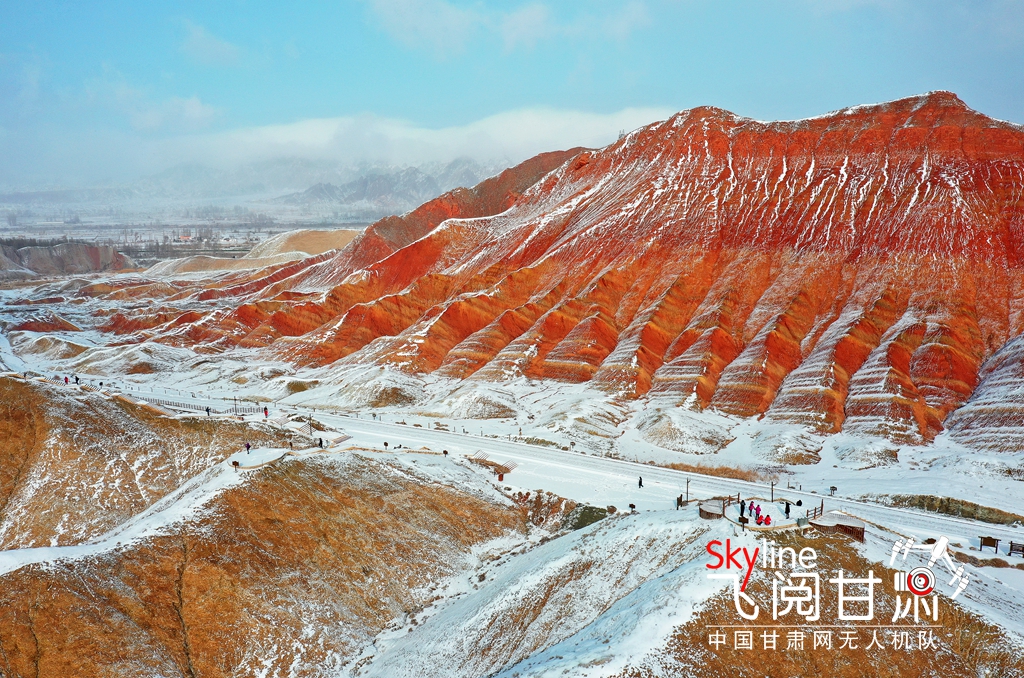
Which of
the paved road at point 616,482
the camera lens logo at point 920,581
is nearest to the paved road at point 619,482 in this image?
the paved road at point 616,482

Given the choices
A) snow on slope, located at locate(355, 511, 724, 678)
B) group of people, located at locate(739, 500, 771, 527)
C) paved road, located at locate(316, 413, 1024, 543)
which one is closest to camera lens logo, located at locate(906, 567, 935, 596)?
group of people, located at locate(739, 500, 771, 527)

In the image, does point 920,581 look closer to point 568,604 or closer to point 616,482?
point 568,604

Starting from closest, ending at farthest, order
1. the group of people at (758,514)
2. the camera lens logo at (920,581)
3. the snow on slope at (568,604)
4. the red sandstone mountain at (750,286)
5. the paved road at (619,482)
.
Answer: the snow on slope at (568,604) → the camera lens logo at (920,581) → the group of people at (758,514) → the paved road at (619,482) → the red sandstone mountain at (750,286)

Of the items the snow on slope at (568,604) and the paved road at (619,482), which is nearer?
the snow on slope at (568,604)

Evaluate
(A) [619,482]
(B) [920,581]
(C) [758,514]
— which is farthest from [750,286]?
(B) [920,581]

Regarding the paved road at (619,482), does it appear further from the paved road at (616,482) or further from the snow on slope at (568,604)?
the snow on slope at (568,604)

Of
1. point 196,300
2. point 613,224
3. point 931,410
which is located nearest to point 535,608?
point 931,410

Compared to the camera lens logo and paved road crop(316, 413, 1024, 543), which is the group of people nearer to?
the camera lens logo

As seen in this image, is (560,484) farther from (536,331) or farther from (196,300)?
(196,300)
